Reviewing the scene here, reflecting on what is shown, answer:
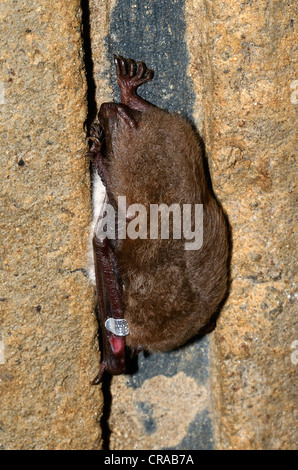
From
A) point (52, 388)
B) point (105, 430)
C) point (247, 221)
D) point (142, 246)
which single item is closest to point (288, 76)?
point (247, 221)

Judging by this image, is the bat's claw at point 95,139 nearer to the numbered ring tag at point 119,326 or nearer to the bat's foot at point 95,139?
the bat's foot at point 95,139

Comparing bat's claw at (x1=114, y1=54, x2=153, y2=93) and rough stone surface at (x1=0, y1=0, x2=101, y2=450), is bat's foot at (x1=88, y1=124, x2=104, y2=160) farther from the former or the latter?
bat's claw at (x1=114, y1=54, x2=153, y2=93)

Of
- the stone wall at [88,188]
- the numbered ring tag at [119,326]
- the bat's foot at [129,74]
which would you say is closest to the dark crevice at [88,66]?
the stone wall at [88,188]

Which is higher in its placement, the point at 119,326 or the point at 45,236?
the point at 45,236

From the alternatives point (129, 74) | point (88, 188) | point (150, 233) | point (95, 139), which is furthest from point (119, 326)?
point (129, 74)

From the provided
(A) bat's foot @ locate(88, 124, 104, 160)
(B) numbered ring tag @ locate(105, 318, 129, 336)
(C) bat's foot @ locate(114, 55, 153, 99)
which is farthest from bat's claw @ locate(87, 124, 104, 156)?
(B) numbered ring tag @ locate(105, 318, 129, 336)

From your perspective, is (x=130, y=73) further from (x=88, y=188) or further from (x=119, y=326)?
(x=119, y=326)
